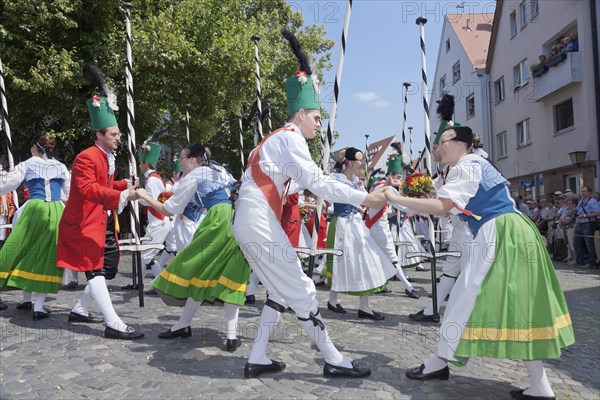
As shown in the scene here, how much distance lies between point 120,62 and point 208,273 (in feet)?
37.1

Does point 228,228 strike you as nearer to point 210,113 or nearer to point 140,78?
point 140,78

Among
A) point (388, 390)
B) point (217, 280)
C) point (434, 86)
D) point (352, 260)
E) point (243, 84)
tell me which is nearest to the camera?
point (388, 390)

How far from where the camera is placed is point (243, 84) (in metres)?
17.5

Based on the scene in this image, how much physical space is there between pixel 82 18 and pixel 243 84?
521 centimetres

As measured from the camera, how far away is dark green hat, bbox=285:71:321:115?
4.14 metres

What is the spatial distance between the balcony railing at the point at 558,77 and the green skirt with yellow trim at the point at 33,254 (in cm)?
1675

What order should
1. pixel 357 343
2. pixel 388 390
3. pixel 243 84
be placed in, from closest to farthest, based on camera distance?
pixel 388 390
pixel 357 343
pixel 243 84

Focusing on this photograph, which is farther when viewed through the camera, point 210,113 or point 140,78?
point 210,113

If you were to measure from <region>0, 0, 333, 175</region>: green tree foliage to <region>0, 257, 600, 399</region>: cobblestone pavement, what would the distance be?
28.6 ft

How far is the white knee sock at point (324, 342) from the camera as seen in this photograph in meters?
3.86

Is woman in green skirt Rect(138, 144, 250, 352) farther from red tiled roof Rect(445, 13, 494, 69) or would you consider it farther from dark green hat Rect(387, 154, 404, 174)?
red tiled roof Rect(445, 13, 494, 69)

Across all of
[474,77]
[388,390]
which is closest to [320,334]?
[388,390]

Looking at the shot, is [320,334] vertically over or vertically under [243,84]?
under

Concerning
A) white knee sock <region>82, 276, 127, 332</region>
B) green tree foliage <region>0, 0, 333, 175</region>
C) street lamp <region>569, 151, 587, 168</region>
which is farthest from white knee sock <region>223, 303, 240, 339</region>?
street lamp <region>569, 151, 587, 168</region>
